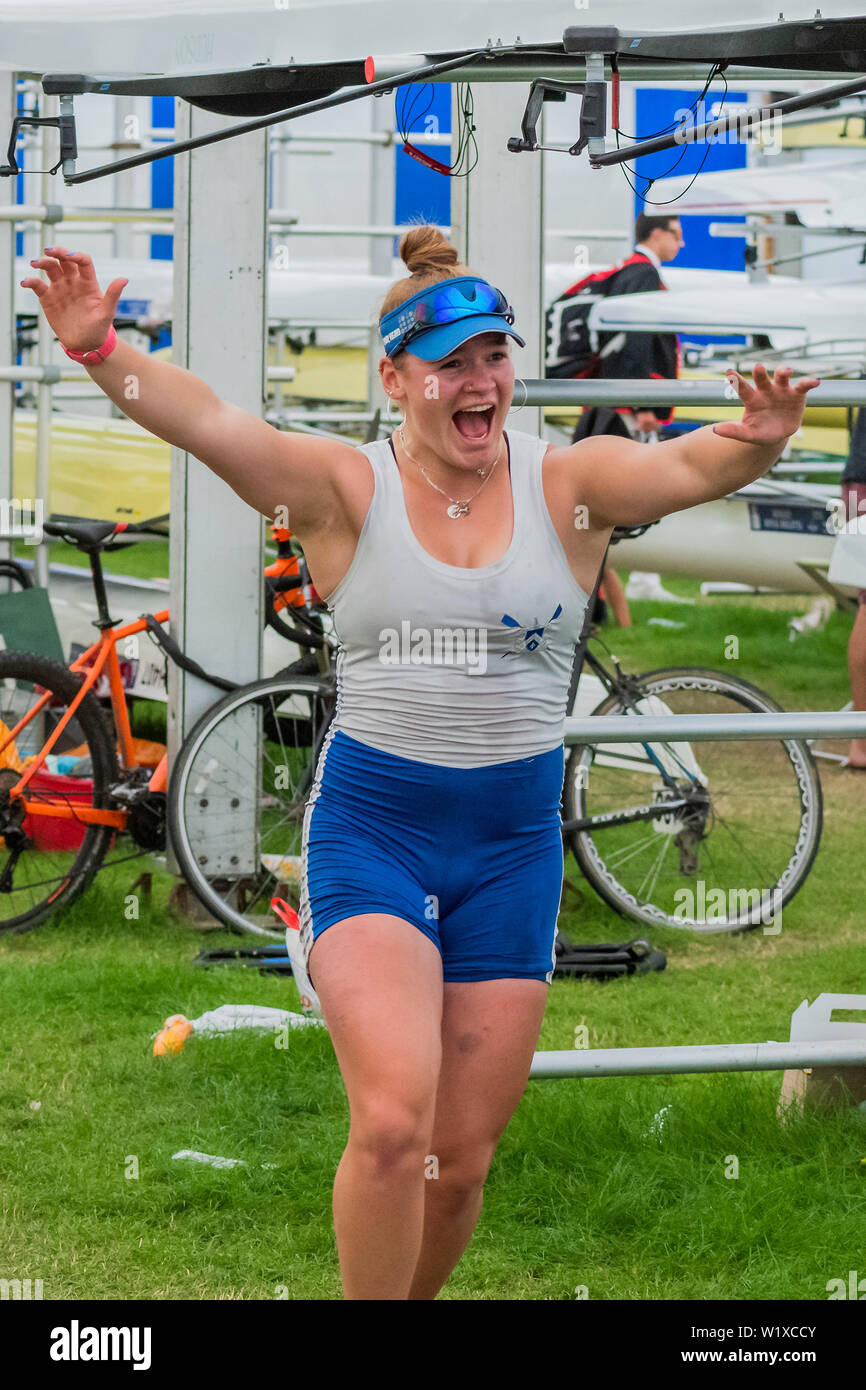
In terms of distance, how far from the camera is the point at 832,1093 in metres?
4.22

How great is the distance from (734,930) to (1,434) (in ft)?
14.4

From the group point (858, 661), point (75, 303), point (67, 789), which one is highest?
point (75, 303)

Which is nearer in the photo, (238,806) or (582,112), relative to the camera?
(582,112)

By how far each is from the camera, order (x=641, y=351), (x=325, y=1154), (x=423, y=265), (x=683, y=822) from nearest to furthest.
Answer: (x=423, y=265) < (x=325, y=1154) < (x=683, y=822) < (x=641, y=351)

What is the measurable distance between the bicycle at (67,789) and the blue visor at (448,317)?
10.2ft

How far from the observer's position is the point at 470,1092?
294 cm

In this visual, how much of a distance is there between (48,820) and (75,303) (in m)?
3.55

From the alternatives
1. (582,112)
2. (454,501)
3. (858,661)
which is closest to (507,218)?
(582,112)

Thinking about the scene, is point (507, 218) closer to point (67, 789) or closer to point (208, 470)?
point (208, 470)

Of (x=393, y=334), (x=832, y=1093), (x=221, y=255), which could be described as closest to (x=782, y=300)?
(x=221, y=255)

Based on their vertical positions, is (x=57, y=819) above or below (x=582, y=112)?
below

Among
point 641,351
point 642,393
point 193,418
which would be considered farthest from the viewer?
point 641,351

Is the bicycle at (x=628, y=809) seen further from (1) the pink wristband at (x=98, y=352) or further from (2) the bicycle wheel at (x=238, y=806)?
(1) the pink wristband at (x=98, y=352)
